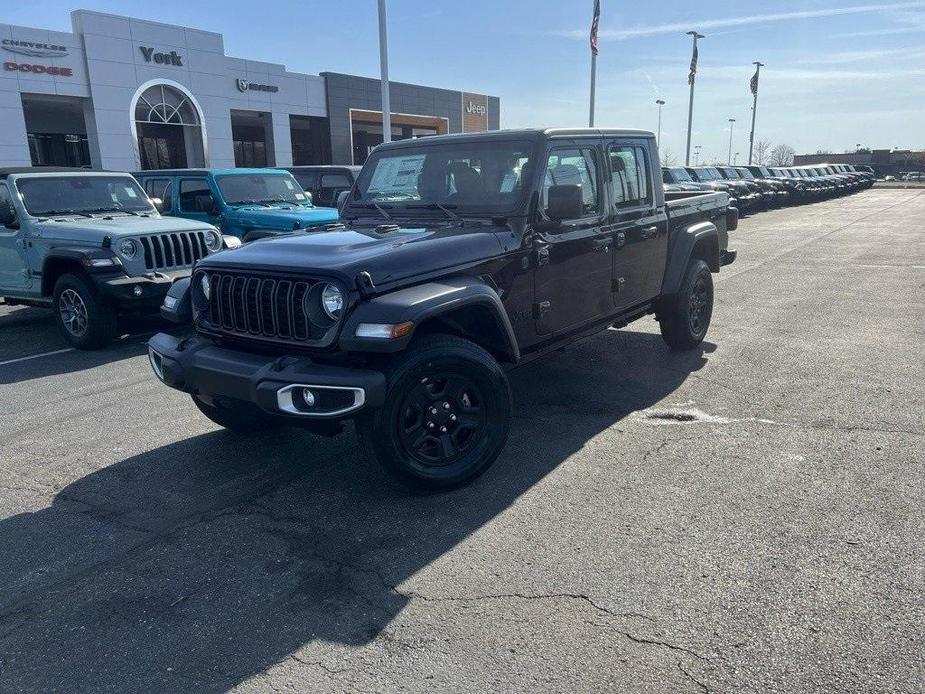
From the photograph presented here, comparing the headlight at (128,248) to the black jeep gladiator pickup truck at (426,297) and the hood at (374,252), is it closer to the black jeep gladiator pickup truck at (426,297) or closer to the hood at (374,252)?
the black jeep gladiator pickup truck at (426,297)

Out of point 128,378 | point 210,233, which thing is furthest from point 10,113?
point 128,378

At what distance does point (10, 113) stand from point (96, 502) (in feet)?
85.7

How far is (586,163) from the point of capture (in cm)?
534

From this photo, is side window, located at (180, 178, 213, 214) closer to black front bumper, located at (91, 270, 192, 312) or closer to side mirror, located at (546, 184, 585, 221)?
black front bumper, located at (91, 270, 192, 312)

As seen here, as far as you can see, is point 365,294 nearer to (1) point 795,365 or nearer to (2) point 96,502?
(2) point 96,502

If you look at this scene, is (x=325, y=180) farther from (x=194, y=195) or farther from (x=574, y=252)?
(x=574, y=252)

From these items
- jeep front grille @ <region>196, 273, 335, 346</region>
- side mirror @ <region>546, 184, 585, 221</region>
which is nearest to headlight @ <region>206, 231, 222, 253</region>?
jeep front grille @ <region>196, 273, 335, 346</region>

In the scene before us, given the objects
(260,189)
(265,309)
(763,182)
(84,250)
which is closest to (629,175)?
(265,309)

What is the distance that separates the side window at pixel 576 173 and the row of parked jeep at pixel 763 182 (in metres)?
14.6

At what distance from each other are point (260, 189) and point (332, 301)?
8.57 metres

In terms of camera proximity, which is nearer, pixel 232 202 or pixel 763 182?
pixel 232 202

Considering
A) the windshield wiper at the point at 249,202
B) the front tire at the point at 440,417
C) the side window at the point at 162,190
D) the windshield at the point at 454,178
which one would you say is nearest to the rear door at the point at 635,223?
the windshield at the point at 454,178

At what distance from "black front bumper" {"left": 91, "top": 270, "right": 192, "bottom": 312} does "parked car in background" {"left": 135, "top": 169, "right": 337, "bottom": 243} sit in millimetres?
2923

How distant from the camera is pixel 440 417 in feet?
13.0
